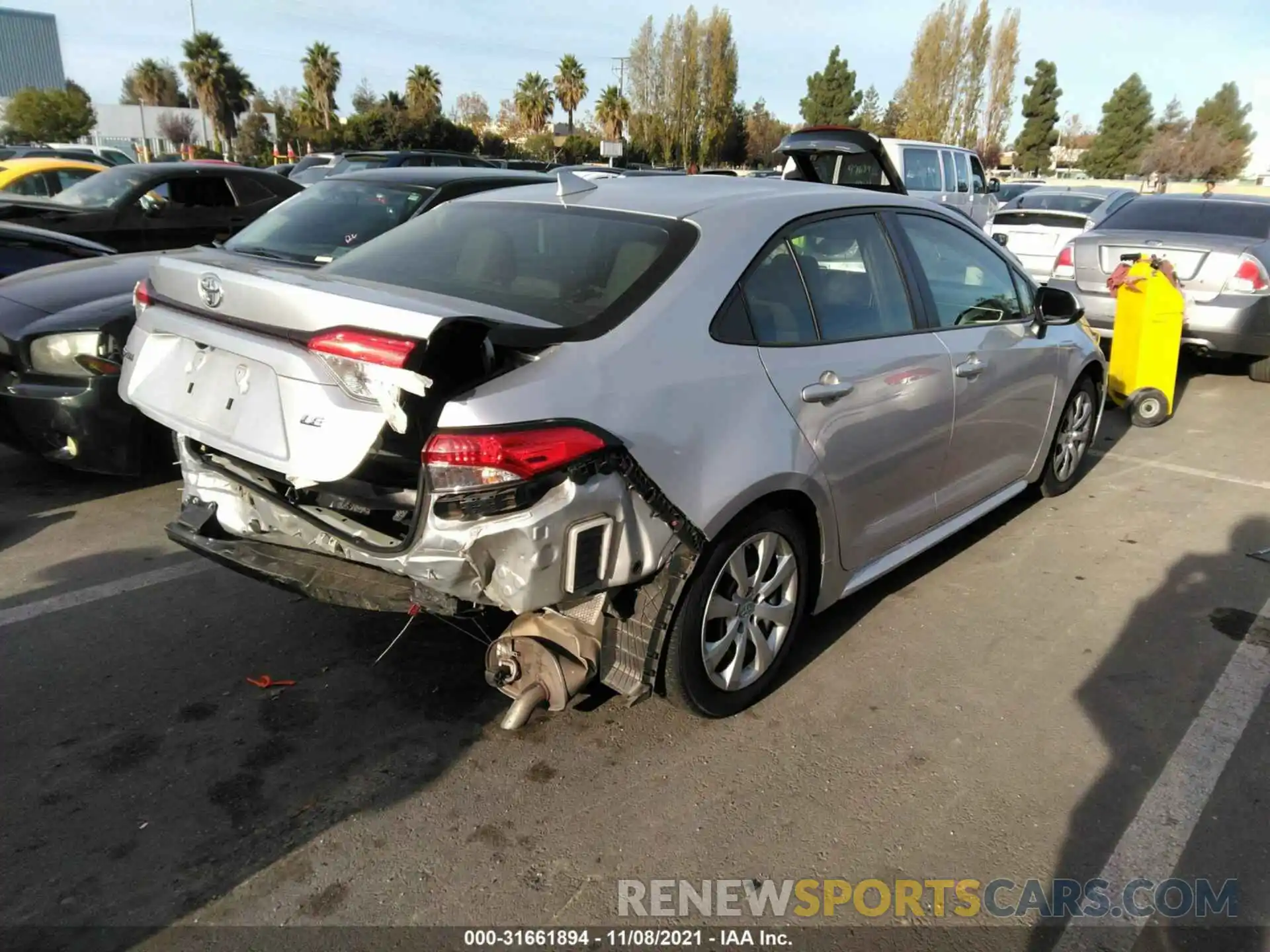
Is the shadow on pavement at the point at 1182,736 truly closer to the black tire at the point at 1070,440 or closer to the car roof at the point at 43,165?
the black tire at the point at 1070,440

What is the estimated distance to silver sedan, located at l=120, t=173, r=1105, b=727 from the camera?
2.50m

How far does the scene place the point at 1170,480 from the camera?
5949 millimetres

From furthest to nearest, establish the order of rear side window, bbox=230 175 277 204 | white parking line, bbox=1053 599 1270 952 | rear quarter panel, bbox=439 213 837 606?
rear side window, bbox=230 175 277 204
rear quarter panel, bbox=439 213 837 606
white parking line, bbox=1053 599 1270 952

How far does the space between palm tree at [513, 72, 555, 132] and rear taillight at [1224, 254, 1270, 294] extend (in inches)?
2523

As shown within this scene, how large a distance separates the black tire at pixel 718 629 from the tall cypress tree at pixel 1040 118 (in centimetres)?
7355

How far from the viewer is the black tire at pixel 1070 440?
5223mm

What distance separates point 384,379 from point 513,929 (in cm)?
142

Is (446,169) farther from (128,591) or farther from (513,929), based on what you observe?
(513,929)


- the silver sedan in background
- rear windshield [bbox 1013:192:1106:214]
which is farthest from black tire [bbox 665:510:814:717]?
rear windshield [bbox 1013:192:1106:214]

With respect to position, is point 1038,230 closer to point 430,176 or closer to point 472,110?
point 430,176

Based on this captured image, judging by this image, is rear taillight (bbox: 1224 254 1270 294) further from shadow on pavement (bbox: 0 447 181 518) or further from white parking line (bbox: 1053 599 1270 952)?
shadow on pavement (bbox: 0 447 181 518)

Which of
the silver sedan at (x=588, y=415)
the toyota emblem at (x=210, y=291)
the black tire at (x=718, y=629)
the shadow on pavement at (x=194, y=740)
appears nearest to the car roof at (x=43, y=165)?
the shadow on pavement at (x=194, y=740)

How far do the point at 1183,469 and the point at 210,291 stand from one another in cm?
592

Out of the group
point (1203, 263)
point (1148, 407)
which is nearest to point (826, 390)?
point (1148, 407)
